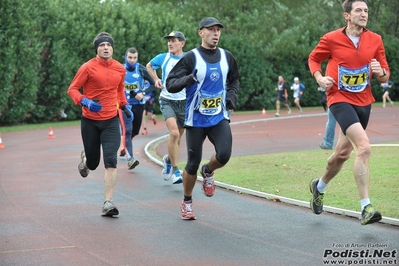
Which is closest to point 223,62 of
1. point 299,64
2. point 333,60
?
point 333,60

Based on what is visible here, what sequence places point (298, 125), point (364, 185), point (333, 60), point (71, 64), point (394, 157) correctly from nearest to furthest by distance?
point (364, 185) < point (333, 60) < point (394, 157) < point (298, 125) < point (71, 64)

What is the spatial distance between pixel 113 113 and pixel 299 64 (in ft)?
119

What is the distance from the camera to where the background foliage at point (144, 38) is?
102 feet

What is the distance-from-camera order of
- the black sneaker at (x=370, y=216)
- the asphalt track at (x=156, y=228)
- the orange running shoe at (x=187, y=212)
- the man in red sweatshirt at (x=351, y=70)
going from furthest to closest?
1. the orange running shoe at (x=187, y=212)
2. the man in red sweatshirt at (x=351, y=70)
3. the black sneaker at (x=370, y=216)
4. the asphalt track at (x=156, y=228)

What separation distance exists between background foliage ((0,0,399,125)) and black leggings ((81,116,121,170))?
20.5m

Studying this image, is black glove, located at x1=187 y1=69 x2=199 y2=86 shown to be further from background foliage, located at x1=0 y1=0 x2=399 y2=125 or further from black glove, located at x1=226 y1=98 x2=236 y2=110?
background foliage, located at x1=0 y1=0 x2=399 y2=125

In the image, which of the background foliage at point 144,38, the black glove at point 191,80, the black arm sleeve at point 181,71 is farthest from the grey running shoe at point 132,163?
the background foliage at point 144,38

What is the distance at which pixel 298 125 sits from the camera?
27453 millimetres

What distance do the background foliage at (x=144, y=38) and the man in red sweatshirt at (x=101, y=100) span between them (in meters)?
20.5

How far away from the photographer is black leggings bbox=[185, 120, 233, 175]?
353 inches

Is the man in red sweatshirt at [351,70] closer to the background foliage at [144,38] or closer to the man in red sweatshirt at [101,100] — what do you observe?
the man in red sweatshirt at [101,100]

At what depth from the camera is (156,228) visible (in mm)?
8578

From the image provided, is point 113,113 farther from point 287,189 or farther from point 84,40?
point 84,40

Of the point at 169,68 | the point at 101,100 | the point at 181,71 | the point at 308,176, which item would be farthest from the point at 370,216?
the point at 169,68
